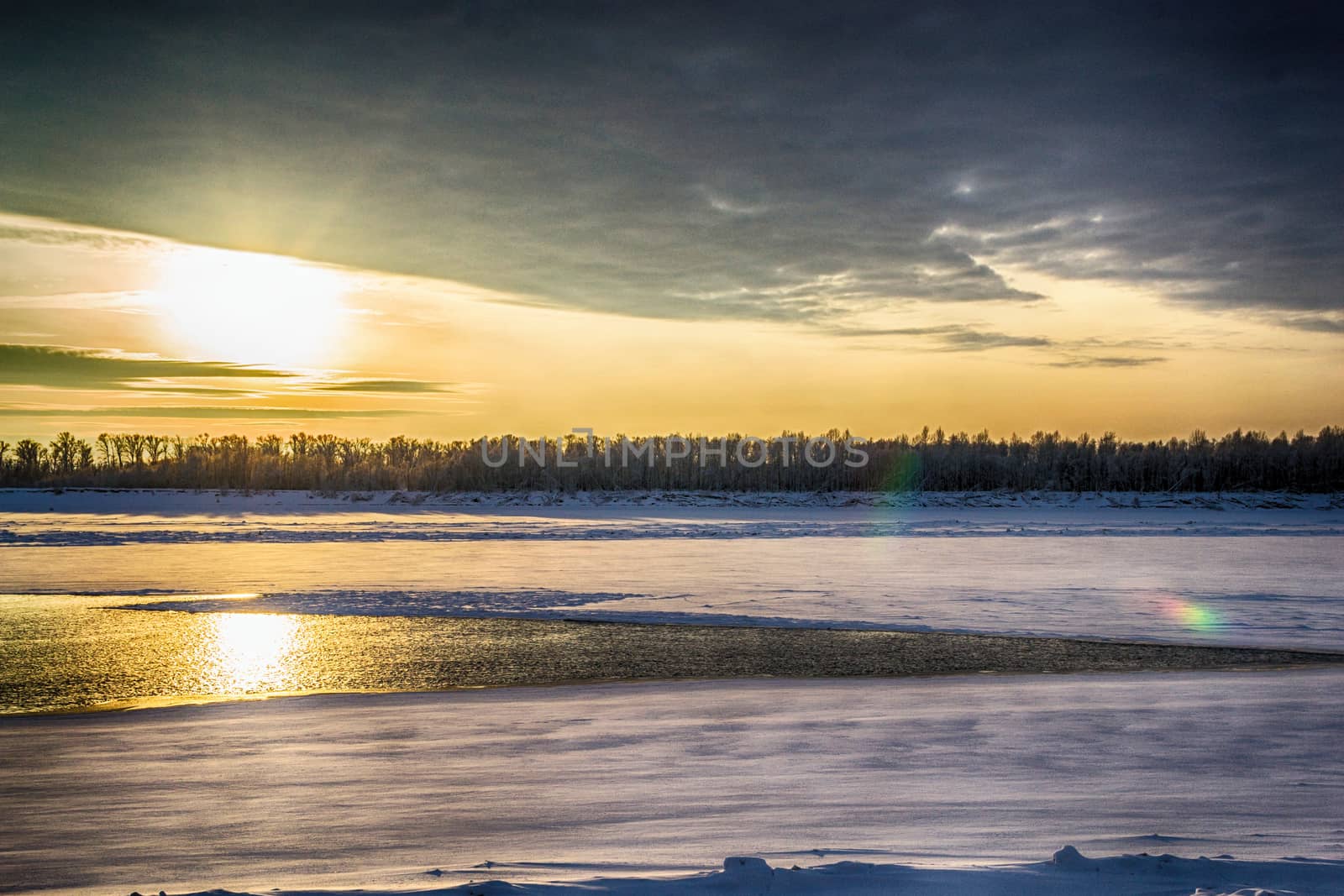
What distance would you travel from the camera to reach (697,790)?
3.83 meters

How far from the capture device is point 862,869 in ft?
9.18

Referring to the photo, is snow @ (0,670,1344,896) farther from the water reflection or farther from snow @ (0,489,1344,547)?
snow @ (0,489,1344,547)

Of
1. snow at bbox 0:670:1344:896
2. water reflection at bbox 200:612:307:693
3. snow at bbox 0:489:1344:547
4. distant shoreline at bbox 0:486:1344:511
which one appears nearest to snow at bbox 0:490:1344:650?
snow at bbox 0:489:1344:547

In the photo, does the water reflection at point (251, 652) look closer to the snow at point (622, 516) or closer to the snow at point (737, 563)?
the snow at point (737, 563)

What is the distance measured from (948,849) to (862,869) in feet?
1.57

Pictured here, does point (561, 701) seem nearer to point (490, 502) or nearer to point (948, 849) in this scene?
point (948, 849)

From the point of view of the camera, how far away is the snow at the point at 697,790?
2912 mm

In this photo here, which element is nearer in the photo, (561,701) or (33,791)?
(33,791)

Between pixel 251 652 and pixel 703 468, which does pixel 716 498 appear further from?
pixel 251 652

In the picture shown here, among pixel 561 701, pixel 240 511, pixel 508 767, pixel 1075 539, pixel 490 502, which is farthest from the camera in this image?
pixel 490 502

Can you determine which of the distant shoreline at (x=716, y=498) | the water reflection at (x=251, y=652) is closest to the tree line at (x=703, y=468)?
the distant shoreline at (x=716, y=498)

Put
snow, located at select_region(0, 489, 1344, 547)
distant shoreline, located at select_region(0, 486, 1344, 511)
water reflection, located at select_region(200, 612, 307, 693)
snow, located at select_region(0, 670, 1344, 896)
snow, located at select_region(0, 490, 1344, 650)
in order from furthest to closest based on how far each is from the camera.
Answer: distant shoreline, located at select_region(0, 486, 1344, 511) < snow, located at select_region(0, 489, 1344, 547) < snow, located at select_region(0, 490, 1344, 650) < water reflection, located at select_region(200, 612, 307, 693) < snow, located at select_region(0, 670, 1344, 896)

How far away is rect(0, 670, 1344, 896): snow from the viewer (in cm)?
291

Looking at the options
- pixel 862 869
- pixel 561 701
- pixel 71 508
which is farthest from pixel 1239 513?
pixel 71 508
